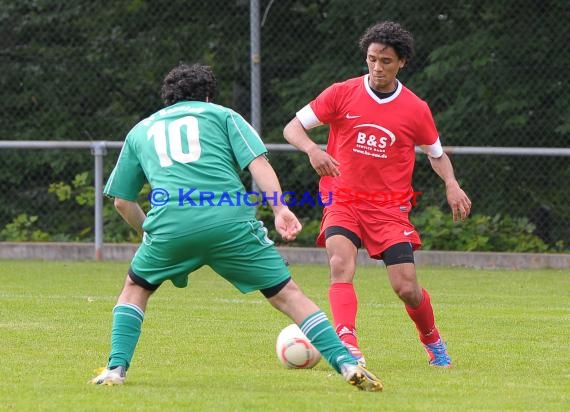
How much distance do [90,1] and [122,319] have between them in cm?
1093

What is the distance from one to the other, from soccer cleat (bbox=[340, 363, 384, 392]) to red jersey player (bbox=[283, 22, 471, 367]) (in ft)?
4.07

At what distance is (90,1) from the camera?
55.2 ft

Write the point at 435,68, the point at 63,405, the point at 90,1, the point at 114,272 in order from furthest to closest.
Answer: the point at 90,1 → the point at 435,68 → the point at 114,272 → the point at 63,405

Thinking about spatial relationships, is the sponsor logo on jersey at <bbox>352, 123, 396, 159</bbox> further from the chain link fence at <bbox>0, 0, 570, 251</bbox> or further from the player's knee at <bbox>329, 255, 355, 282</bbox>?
the chain link fence at <bbox>0, 0, 570, 251</bbox>

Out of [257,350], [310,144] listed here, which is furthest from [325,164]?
[257,350]

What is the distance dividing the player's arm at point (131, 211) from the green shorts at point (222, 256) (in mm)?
258

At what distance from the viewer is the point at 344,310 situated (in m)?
7.49

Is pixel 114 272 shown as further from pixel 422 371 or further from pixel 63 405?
pixel 63 405

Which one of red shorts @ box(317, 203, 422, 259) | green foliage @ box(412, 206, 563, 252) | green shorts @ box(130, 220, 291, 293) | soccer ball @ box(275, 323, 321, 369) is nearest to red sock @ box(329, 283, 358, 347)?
soccer ball @ box(275, 323, 321, 369)

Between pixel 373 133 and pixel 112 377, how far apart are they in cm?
228

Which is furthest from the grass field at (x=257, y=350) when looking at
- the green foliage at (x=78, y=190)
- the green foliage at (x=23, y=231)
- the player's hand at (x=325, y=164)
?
the green foliage at (x=78, y=190)

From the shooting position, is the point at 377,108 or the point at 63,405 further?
the point at 377,108

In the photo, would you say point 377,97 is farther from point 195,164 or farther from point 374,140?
point 195,164

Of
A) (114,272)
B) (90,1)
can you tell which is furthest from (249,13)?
(114,272)
